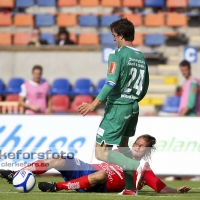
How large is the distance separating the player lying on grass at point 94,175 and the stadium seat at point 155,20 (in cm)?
1174

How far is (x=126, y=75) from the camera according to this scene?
7.30 meters

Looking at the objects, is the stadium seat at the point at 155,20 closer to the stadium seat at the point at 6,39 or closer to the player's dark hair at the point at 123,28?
the stadium seat at the point at 6,39

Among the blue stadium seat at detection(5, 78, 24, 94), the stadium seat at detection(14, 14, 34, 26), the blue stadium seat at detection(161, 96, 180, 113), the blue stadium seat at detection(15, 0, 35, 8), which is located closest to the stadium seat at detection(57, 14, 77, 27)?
the stadium seat at detection(14, 14, 34, 26)

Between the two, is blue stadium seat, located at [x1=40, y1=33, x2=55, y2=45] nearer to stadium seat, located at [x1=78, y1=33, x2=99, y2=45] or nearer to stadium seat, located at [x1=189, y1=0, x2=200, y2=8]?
stadium seat, located at [x1=78, y1=33, x2=99, y2=45]

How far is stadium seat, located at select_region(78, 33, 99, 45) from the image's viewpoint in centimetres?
1886

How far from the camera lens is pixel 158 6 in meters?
19.9

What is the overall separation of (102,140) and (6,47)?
9.64 metres

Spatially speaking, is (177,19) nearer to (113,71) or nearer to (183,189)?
(183,189)

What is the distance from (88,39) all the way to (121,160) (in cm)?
1190

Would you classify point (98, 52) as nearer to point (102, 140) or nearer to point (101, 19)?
point (101, 19)

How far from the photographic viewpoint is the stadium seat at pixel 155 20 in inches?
762

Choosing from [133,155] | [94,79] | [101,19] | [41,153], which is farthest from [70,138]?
[101,19]

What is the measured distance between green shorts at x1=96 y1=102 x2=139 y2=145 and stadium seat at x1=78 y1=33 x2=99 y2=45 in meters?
11.6

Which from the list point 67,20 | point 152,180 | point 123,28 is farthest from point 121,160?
point 67,20
